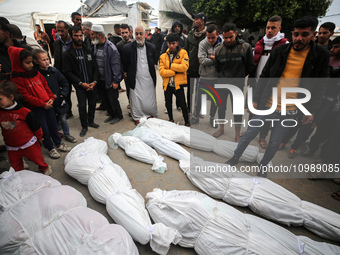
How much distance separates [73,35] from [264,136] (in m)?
3.78

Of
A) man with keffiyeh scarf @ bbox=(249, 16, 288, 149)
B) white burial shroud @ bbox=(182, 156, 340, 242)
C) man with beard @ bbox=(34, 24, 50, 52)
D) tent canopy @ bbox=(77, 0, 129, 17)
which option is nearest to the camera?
white burial shroud @ bbox=(182, 156, 340, 242)

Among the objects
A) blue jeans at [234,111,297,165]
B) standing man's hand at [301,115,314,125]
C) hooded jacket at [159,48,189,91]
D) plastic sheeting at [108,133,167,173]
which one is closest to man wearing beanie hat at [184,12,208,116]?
hooded jacket at [159,48,189,91]

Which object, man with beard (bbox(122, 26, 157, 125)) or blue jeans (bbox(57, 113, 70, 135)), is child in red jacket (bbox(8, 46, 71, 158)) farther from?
man with beard (bbox(122, 26, 157, 125))

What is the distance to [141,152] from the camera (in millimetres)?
2799

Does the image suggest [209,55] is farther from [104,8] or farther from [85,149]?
[104,8]

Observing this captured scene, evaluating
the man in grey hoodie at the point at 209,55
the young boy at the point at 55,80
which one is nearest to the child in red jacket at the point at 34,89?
the young boy at the point at 55,80

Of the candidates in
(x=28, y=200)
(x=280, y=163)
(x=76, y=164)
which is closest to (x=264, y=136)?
(x=280, y=163)

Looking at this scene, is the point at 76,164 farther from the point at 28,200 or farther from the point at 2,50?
the point at 2,50

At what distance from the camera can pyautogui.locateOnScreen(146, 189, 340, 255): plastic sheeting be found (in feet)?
4.64

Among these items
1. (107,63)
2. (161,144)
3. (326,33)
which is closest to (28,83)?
(107,63)

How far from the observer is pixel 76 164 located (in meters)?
2.31

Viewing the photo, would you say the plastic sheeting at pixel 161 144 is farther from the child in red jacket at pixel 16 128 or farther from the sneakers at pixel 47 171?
the child in red jacket at pixel 16 128

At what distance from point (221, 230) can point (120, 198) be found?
3.29 feet

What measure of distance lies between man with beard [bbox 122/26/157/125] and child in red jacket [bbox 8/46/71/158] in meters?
1.57
